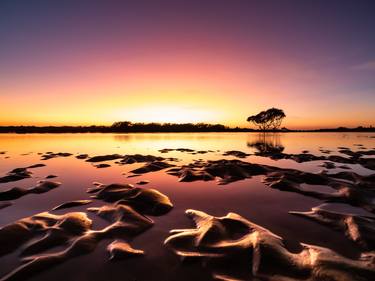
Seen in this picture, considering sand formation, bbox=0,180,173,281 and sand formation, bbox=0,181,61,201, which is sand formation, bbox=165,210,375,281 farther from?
sand formation, bbox=0,181,61,201

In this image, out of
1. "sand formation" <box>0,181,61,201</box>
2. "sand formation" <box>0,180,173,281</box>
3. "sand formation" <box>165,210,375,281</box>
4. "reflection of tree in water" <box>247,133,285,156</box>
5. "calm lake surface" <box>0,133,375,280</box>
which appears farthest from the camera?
"reflection of tree in water" <box>247,133,285,156</box>

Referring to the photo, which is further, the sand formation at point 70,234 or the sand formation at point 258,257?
the sand formation at point 70,234

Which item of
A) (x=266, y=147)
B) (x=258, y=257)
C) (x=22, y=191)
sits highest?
(x=258, y=257)

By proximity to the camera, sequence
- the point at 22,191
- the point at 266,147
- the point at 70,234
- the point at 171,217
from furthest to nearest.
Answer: the point at 266,147 < the point at 22,191 < the point at 171,217 < the point at 70,234

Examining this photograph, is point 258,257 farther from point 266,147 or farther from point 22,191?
point 266,147

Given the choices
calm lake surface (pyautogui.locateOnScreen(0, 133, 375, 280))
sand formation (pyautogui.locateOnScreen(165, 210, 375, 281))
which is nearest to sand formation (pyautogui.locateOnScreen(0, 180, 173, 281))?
calm lake surface (pyautogui.locateOnScreen(0, 133, 375, 280))

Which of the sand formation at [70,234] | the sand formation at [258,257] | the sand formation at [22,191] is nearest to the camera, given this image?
the sand formation at [258,257]

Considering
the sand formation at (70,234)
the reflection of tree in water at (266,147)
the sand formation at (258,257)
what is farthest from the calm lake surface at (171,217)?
the reflection of tree in water at (266,147)

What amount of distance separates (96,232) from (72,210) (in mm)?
2445

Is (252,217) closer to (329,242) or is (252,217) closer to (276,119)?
(329,242)

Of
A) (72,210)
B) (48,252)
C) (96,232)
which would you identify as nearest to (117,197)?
(72,210)

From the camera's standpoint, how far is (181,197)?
919cm

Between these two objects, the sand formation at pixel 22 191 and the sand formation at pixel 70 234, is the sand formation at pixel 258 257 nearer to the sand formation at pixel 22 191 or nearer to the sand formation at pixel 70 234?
the sand formation at pixel 70 234

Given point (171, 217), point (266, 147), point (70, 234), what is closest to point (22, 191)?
→ point (70, 234)
